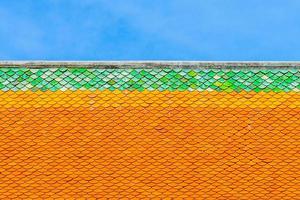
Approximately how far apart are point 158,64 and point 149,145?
2301 millimetres

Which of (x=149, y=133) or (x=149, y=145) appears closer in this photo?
(x=149, y=145)

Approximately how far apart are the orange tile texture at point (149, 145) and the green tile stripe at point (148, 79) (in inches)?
9.0

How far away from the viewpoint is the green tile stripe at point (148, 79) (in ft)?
61.6

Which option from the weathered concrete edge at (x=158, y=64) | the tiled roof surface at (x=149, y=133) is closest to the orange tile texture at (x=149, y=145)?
the tiled roof surface at (x=149, y=133)

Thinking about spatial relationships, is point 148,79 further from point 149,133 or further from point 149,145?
point 149,145

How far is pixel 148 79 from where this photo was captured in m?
19.0

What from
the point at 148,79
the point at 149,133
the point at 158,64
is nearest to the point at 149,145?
the point at 149,133

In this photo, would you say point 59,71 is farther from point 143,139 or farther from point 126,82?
point 143,139

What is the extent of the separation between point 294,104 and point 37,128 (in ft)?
20.0

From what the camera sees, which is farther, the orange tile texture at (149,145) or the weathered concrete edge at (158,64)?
the weathered concrete edge at (158,64)

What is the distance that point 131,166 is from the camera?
1761 centimetres

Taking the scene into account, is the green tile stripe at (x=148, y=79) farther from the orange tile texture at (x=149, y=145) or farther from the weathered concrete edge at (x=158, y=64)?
the orange tile texture at (x=149, y=145)

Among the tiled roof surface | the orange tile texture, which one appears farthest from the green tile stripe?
the orange tile texture

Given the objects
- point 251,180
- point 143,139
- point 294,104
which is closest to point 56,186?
point 143,139
